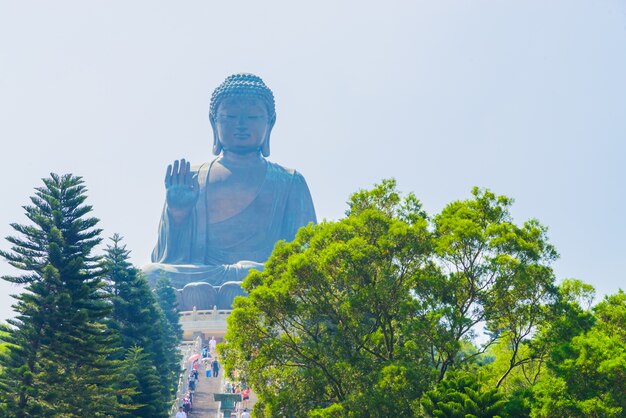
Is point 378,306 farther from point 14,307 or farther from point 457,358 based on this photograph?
point 14,307

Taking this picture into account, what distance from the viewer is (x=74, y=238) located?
1633 centimetres

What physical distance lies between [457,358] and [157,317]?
354 inches

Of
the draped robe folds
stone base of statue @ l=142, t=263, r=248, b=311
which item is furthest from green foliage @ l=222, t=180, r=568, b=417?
the draped robe folds

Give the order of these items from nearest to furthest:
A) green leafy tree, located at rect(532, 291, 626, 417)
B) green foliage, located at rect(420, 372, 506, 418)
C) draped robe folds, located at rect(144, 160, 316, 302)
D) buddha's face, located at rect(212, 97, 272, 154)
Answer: green leafy tree, located at rect(532, 291, 626, 417)
green foliage, located at rect(420, 372, 506, 418)
draped robe folds, located at rect(144, 160, 316, 302)
buddha's face, located at rect(212, 97, 272, 154)

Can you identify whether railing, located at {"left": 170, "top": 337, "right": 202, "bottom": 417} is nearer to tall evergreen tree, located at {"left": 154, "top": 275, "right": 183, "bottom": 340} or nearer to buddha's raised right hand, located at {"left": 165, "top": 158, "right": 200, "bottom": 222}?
tall evergreen tree, located at {"left": 154, "top": 275, "right": 183, "bottom": 340}

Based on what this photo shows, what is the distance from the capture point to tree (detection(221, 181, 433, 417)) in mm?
15008

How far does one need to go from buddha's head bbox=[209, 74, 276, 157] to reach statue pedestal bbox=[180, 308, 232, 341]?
8330 mm

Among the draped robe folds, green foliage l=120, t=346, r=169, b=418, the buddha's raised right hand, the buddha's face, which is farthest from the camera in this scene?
the buddha's face

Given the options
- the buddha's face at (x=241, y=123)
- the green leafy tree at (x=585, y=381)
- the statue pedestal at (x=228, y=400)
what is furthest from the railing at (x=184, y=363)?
the green leafy tree at (x=585, y=381)

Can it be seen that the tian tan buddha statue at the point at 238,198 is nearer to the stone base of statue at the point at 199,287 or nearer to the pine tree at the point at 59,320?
the stone base of statue at the point at 199,287

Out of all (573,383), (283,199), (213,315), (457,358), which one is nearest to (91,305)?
(457,358)

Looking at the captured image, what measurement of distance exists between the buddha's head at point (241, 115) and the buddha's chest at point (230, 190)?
94cm

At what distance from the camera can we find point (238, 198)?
42906mm

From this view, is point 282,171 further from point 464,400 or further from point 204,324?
point 464,400
